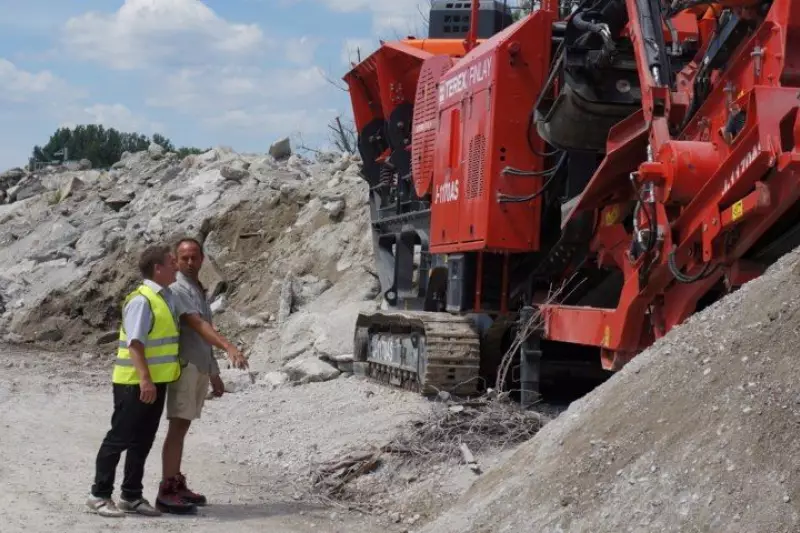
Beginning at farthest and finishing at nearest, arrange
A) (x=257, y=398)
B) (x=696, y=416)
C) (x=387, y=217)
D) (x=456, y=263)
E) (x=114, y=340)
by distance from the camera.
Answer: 1. (x=114, y=340)
2. (x=387, y=217)
3. (x=257, y=398)
4. (x=456, y=263)
5. (x=696, y=416)

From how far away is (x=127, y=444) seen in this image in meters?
7.09

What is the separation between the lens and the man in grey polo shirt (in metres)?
7.29

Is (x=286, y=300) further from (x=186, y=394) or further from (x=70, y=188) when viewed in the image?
(x=70, y=188)

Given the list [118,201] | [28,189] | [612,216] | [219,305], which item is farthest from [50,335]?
[612,216]

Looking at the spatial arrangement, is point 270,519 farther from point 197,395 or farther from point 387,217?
point 387,217

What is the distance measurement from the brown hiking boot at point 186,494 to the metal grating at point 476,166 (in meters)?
3.32

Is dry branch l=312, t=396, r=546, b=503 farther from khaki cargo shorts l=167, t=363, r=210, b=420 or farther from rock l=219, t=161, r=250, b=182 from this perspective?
rock l=219, t=161, r=250, b=182

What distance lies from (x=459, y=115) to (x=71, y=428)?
13.5 ft

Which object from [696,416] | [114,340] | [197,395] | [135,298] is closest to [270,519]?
[197,395]

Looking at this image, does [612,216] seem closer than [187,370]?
No

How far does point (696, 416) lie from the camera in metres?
4.84

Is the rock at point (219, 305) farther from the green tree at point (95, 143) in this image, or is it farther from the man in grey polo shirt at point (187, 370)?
the green tree at point (95, 143)

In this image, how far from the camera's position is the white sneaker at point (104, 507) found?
6.96 meters

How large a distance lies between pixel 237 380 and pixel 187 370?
569 cm
